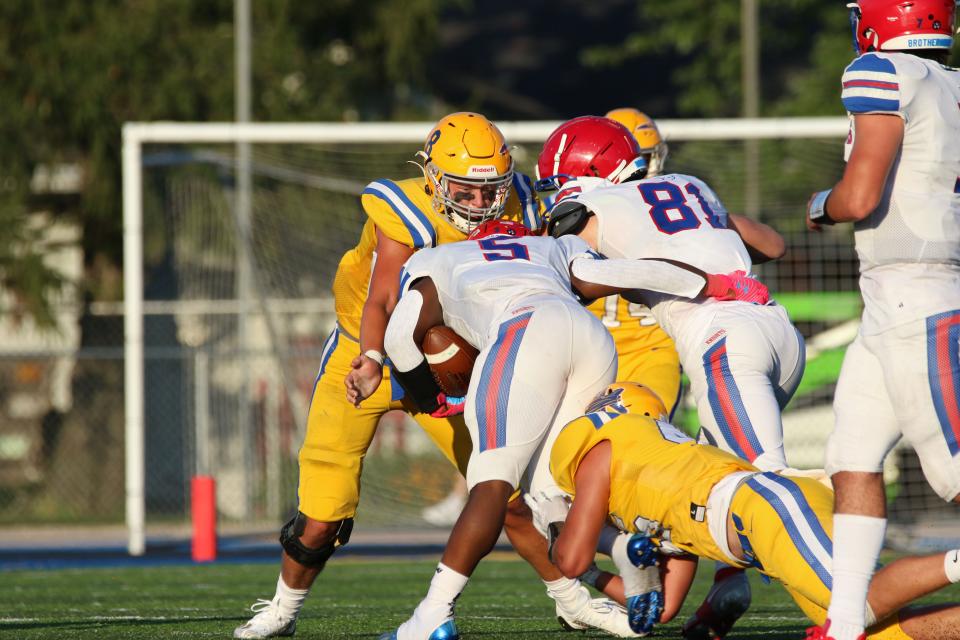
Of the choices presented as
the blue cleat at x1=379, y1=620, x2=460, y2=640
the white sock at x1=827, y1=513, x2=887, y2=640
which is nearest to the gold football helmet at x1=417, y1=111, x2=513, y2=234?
the blue cleat at x1=379, y1=620, x2=460, y2=640

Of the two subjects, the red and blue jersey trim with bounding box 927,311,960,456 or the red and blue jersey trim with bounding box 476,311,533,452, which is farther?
the red and blue jersey trim with bounding box 476,311,533,452

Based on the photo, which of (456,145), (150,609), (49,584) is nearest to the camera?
(456,145)

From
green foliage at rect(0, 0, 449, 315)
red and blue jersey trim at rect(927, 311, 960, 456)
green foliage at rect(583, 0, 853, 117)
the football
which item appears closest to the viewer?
red and blue jersey trim at rect(927, 311, 960, 456)

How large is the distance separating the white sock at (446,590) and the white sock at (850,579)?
40.1 inches

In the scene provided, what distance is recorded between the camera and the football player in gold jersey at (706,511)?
4078mm

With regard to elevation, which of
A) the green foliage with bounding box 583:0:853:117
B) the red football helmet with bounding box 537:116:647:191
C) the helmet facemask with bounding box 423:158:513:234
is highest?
the green foliage with bounding box 583:0:853:117

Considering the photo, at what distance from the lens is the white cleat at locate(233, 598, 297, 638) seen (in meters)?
5.35

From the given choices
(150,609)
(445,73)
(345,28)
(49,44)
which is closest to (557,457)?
(150,609)

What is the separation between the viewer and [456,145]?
541 cm

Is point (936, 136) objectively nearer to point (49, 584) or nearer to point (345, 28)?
point (49, 584)

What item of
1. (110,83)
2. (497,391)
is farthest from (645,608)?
(110,83)

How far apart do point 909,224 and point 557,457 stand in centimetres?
122

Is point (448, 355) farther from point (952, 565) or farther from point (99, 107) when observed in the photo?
point (99, 107)

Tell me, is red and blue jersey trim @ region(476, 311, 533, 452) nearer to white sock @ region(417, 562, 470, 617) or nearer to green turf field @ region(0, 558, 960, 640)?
white sock @ region(417, 562, 470, 617)
